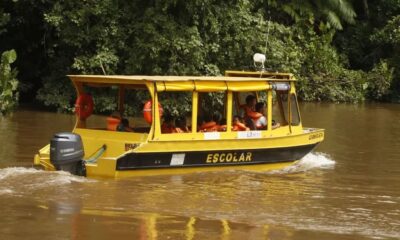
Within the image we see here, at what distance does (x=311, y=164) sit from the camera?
44.2ft

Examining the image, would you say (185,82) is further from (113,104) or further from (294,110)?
(113,104)

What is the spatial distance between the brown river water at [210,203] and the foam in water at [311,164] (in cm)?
2

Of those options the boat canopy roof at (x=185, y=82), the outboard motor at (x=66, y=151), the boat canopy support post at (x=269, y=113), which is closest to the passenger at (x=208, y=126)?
the boat canopy roof at (x=185, y=82)

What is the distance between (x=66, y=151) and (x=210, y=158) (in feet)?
8.18

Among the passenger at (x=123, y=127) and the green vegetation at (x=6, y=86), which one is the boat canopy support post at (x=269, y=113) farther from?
the green vegetation at (x=6, y=86)

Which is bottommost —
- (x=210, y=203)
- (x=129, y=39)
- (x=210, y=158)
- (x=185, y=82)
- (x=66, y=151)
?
(x=210, y=203)

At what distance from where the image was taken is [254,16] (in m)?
22.5

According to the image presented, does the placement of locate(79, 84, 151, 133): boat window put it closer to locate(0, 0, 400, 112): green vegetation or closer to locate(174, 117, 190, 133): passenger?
locate(0, 0, 400, 112): green vegetation

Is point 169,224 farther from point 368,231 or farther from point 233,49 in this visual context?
point 233,49

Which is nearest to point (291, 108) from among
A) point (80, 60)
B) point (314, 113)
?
point (80, 60)

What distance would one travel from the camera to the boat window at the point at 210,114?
12023 millimetres

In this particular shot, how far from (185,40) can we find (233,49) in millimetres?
1981

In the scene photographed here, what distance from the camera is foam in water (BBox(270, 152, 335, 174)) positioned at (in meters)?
12.7

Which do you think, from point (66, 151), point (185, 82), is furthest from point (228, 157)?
point (66, 151)
